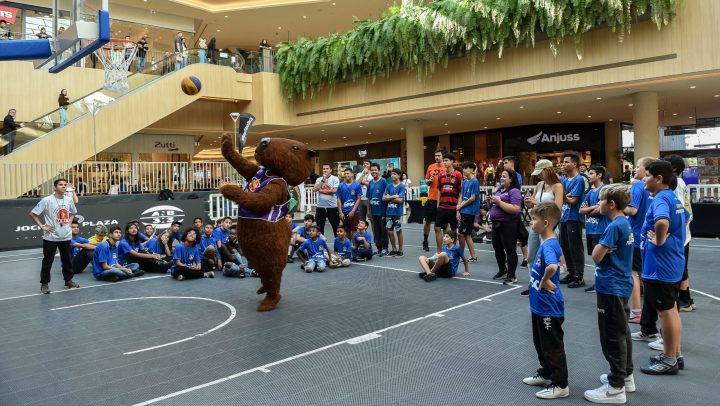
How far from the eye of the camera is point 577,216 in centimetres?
770

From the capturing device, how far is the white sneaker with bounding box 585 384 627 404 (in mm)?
3918

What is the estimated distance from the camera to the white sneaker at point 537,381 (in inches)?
167

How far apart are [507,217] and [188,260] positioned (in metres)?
5.44

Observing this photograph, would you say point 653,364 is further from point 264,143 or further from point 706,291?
point 264,143

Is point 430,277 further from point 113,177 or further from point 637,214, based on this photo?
point 113,177

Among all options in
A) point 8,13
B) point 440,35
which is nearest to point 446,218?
point 440,35

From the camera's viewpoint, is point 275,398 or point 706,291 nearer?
point 275,398

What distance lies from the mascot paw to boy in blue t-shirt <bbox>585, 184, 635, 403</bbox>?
4.13m

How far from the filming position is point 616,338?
3.96 meters

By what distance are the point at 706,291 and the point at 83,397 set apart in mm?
7589

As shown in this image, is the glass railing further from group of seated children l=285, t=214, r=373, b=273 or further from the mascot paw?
the mascot paw

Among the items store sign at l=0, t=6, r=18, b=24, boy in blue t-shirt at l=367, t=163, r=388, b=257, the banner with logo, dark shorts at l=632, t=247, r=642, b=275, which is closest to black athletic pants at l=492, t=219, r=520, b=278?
dark shorts at l=632, t=247, r=642, b=275

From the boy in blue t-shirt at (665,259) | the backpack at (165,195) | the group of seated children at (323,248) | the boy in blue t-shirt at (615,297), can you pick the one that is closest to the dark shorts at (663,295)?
the boy in blue t-shirt at (665,259)

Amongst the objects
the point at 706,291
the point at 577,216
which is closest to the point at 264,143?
the point at 577,216
